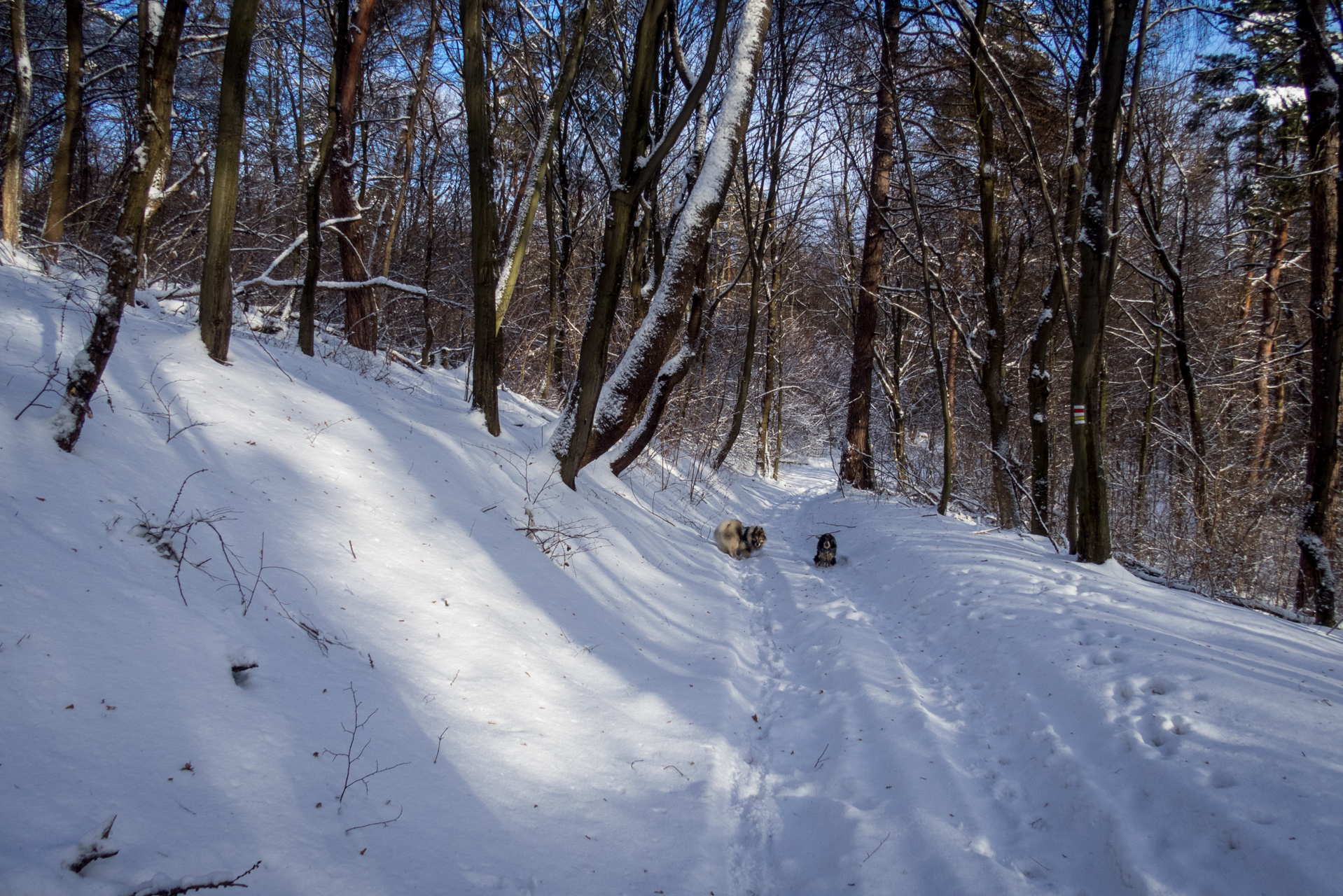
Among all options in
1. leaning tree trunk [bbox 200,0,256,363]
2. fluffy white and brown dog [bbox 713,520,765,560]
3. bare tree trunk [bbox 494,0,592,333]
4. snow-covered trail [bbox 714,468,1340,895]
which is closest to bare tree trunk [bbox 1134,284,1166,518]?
snow-covered trail [bbox 714,468,1340,895]

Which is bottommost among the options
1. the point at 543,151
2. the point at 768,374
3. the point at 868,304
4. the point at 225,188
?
the point at 225,188

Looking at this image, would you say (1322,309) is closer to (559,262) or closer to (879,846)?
(879,846)

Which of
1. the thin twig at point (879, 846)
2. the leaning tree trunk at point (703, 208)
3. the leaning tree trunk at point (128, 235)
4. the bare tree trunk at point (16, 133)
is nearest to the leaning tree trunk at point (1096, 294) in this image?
the leaning tree trunk at point (703, 208)

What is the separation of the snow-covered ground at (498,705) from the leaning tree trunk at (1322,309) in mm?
2746

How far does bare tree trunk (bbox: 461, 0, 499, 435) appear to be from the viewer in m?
5.56

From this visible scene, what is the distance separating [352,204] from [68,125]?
3.93m

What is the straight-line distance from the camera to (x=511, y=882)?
208 centimetres

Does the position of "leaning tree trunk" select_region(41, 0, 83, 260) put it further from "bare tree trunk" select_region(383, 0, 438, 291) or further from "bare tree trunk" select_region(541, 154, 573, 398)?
"bare tree trunk" select_region(541, 154, 573, 398)

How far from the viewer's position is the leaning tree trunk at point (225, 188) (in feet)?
13.9

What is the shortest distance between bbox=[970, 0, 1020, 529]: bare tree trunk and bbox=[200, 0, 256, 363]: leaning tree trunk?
865 cm

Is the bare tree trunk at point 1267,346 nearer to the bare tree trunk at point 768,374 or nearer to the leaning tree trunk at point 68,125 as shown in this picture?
the bare tree trunk at point 768,374

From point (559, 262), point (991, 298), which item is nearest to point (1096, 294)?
point (991, 298)

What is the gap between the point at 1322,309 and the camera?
7168mm

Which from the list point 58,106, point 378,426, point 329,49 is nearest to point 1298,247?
point 378,426
